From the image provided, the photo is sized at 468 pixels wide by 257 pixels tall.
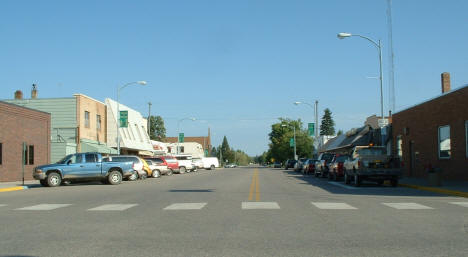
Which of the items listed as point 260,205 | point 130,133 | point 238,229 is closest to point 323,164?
point 260,205

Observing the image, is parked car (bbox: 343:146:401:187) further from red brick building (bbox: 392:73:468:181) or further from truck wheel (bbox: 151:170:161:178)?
truck wheel (bbox: 151:170:161:178)

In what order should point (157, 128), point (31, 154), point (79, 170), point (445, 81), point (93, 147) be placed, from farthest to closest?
1. point (157, 128)
2. point (93, 147)
3. point (445, 81)
4. point (31, 154)
5. point (79, 170)

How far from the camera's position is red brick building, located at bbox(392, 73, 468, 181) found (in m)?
25.2

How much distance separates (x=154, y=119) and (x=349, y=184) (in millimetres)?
97741

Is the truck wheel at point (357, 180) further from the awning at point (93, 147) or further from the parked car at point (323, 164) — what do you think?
the awning at point (93, 147)

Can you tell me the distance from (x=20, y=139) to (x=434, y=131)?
89.3 feet

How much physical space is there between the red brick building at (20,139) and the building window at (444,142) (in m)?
25.6

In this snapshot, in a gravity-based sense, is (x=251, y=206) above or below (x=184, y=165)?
below

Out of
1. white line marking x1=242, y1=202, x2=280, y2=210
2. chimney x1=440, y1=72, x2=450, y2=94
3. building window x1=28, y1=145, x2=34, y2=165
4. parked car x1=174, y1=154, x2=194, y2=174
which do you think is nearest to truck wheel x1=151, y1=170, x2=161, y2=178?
building window x1=28, y1=145, x2=34, y2=165

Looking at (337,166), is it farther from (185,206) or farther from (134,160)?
(185,206)

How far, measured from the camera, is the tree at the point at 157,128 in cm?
12088

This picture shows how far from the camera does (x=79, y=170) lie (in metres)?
28.4

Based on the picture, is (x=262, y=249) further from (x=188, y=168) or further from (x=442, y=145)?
(x=188, y=168)

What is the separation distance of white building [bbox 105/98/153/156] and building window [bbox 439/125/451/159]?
115ft
